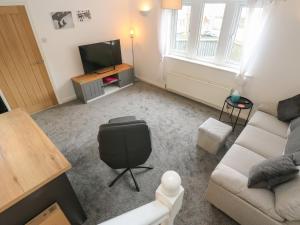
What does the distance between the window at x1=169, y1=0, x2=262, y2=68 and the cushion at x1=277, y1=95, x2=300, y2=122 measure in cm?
108

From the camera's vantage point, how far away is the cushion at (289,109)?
7.79 feet

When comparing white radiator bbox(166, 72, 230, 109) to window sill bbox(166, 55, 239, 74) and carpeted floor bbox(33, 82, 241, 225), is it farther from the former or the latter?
window sill bbox(166, 55, 239, 74)

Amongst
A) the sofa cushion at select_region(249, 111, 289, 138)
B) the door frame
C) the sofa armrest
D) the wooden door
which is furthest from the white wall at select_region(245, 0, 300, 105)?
the wooden door

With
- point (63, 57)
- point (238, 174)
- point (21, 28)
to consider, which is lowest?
point (238, 174)

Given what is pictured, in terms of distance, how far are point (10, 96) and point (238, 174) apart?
12.8ft

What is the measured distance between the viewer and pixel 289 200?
4.37 feet

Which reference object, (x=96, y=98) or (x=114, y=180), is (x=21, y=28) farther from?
(x=114, y=180)

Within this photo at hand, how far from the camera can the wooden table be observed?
113 centimetres

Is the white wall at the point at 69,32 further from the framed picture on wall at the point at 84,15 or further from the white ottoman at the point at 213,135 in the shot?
the white ottoman at the point at 213,135

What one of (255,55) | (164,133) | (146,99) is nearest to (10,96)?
(146,99)

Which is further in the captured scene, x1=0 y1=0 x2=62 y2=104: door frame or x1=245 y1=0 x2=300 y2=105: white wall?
x1=0 y1=0 x2=62 y2=104: door frame

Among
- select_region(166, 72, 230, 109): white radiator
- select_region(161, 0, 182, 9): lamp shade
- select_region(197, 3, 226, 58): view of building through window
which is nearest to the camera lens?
select_region(197, 3, 226, 58): view of building through window

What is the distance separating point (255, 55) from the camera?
2809 mm

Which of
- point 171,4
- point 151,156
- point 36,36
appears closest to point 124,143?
point 151,156
